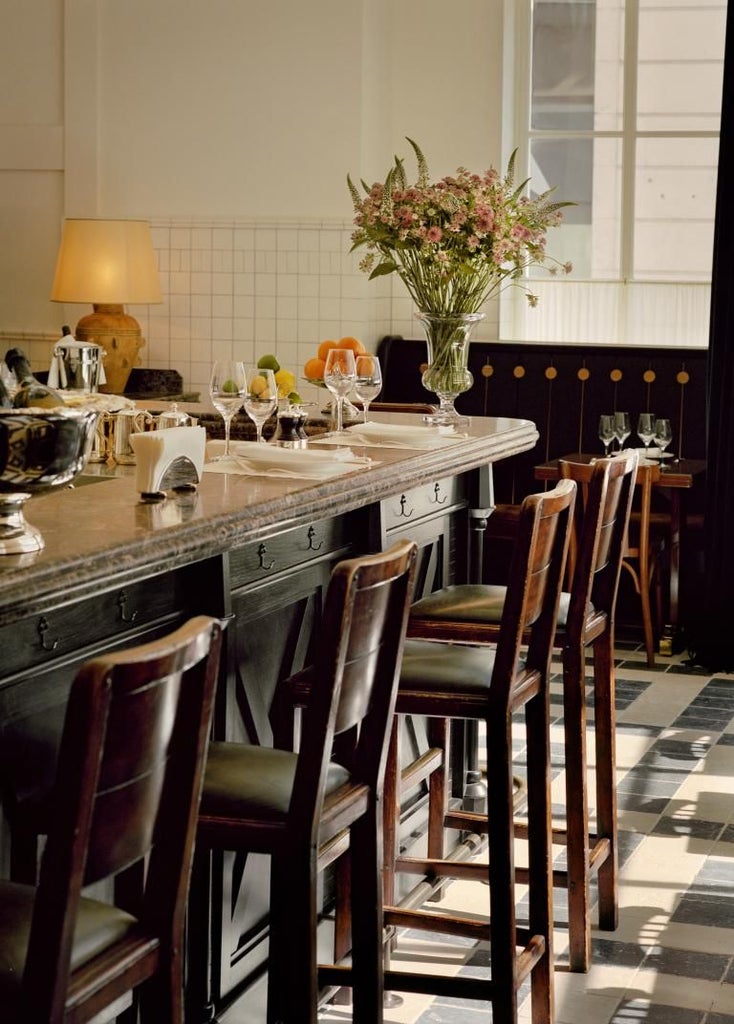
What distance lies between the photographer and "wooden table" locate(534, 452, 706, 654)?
6352mm

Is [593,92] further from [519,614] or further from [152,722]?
[152,722]

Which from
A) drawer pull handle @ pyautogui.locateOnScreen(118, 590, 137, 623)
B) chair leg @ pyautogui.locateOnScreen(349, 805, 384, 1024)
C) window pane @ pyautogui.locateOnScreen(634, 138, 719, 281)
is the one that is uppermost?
window pane @ pyautogui.locateOnScreen(634, 138, 719, 281)

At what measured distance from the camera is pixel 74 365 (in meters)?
3.45

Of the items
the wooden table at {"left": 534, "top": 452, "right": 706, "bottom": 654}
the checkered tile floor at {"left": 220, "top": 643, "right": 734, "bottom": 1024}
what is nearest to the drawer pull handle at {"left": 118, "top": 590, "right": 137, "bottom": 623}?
the checkered tile floor at {"left": 220, "top": 643, "right": 734, "bottom": 1024}

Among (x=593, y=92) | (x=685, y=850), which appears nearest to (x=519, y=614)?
(x=685, y=850)

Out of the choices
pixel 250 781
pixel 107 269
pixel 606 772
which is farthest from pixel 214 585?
pixel 107 269

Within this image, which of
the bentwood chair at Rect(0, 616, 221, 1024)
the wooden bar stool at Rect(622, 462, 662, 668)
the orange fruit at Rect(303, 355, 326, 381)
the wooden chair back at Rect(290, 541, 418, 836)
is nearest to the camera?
the bentwood chair at Rect(0, 616, 221, 1024)

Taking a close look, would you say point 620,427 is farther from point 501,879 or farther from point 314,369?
point 501,879

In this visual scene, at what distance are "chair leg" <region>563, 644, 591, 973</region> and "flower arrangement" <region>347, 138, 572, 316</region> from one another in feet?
3.82

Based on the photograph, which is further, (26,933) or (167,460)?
(167,460)

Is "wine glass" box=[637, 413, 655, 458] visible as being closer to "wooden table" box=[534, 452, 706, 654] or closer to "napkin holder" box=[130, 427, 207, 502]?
"wooden table" box=[534, 452, 706, 654]

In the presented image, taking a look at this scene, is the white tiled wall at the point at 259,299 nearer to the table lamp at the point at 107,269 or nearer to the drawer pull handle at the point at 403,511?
the table lamp at the point at 107,269

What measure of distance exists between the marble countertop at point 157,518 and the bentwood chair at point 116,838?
0.30 metres

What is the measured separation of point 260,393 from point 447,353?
A: 104 centimetres
